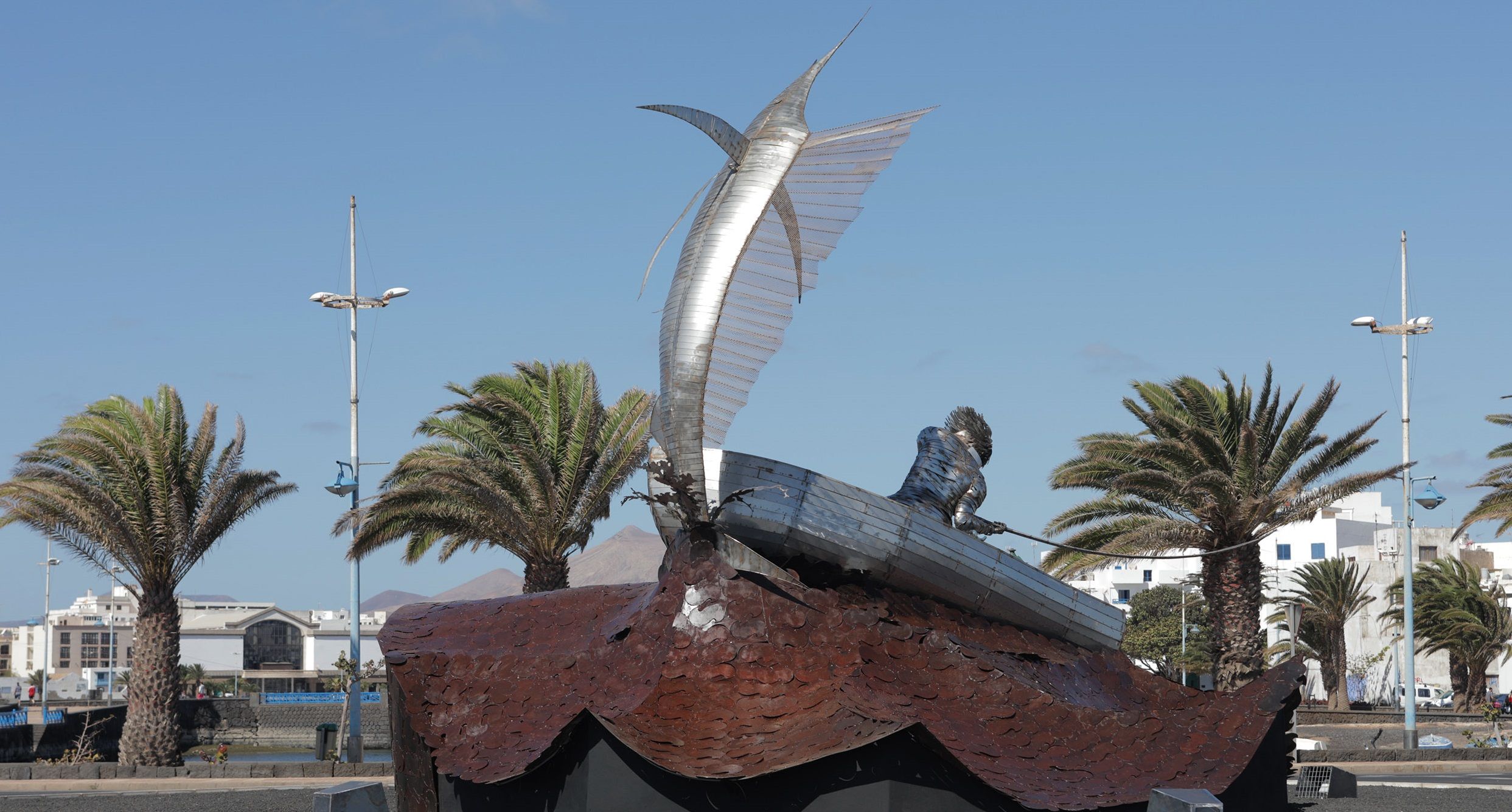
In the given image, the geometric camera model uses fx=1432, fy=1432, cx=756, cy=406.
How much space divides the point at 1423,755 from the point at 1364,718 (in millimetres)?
20036

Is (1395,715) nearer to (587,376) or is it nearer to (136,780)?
(587,376)

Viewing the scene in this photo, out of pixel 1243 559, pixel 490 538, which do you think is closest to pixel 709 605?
pixel 490 538

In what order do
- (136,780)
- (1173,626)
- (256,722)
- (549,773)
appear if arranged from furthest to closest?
(1173,626), (256,722), (136,780), (549,773)

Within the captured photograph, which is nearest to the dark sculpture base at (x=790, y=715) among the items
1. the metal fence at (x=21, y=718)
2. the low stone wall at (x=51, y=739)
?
the low stone wall at (x=51, y=739)

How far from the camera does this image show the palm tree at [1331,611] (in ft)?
179

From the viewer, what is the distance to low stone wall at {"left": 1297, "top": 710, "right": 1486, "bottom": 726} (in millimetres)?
44406

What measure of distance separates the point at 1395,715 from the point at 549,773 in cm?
4394

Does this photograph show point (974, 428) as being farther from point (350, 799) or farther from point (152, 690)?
point (152, 690)

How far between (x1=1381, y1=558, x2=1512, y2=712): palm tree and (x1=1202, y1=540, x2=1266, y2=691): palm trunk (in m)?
Answer: 26.5

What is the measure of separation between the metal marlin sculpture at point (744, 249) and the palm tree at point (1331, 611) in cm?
4861

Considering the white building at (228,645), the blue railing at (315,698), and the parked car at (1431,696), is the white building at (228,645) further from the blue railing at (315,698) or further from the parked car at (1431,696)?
the parked car at (1431,696)

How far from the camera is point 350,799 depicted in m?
9.77

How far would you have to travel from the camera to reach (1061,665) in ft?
36.5

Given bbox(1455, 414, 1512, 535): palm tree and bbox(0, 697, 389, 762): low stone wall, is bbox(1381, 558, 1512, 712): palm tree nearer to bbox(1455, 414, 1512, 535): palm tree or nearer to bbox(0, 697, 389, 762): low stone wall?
bbox(1455, 414, 1512, 535): palm tree
